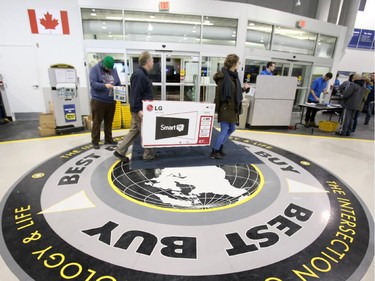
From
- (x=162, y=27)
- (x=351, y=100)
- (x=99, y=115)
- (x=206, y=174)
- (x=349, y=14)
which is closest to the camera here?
(x=206, y=174)

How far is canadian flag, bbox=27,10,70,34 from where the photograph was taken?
5.46 meters

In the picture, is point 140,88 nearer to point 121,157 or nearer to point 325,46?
point 121,157

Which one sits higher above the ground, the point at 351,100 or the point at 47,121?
the point at 351,100

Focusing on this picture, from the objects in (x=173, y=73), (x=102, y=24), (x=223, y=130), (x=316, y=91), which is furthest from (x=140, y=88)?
(x=316, y=91)

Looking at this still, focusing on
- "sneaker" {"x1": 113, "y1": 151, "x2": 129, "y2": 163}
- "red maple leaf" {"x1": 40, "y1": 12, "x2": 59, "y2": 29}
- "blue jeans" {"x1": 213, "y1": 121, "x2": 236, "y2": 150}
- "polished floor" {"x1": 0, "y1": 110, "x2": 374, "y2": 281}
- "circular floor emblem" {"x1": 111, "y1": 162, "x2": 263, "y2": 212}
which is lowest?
"polished floor" {"x1": 0, "y1": 110, "x2": 374, "y2": 281}

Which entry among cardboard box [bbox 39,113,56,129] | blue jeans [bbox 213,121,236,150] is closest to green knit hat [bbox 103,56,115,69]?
blue jeans [bbox 213,121,236,150]

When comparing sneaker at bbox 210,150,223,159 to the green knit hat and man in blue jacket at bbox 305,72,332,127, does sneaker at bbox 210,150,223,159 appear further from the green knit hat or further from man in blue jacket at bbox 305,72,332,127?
man in blue jacket at bbox 305,72,332,127

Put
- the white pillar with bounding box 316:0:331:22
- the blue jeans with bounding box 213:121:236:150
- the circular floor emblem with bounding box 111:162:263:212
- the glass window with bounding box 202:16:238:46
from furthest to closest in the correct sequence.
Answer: the white pillar with bounding box 316:0:331:22, the glass window with bounding box 202:16:238:46, the blue jeans with bounding box 213:121:236:150, the circular floor emblem with bounding box 111:162:263:212

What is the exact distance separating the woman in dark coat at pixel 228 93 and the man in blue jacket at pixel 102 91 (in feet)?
5.59

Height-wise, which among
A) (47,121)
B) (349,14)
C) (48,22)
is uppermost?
(349,14)

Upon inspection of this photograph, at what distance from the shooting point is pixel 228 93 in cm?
316

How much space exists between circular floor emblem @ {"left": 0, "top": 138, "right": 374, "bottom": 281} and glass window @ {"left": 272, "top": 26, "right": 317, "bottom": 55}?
6277 mm

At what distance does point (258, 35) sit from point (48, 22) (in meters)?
6.18

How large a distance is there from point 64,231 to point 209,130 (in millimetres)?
2398
